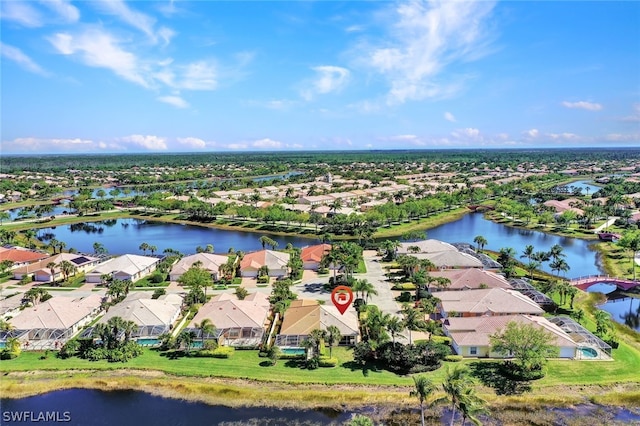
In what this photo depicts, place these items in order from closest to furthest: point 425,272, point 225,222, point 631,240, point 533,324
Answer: point 533,324 → point 425,272 → point 631,240 → point 225,222

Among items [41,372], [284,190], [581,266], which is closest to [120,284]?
[41,372]

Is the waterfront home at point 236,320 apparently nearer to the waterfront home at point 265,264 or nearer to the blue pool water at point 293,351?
the blue pool water at point 293,351

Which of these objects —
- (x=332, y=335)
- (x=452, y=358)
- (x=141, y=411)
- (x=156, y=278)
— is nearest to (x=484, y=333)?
(x=452, y=358)

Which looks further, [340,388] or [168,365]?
[168,365]

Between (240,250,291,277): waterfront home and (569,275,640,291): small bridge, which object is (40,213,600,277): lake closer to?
(569,275,640,291): small bridge

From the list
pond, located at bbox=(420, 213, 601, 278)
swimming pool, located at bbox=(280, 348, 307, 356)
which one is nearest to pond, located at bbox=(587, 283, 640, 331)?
pond, located at bbox=(420, 213, 601, 278)

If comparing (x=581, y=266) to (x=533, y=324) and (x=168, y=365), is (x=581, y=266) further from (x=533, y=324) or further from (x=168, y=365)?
(x=168, y=365)
